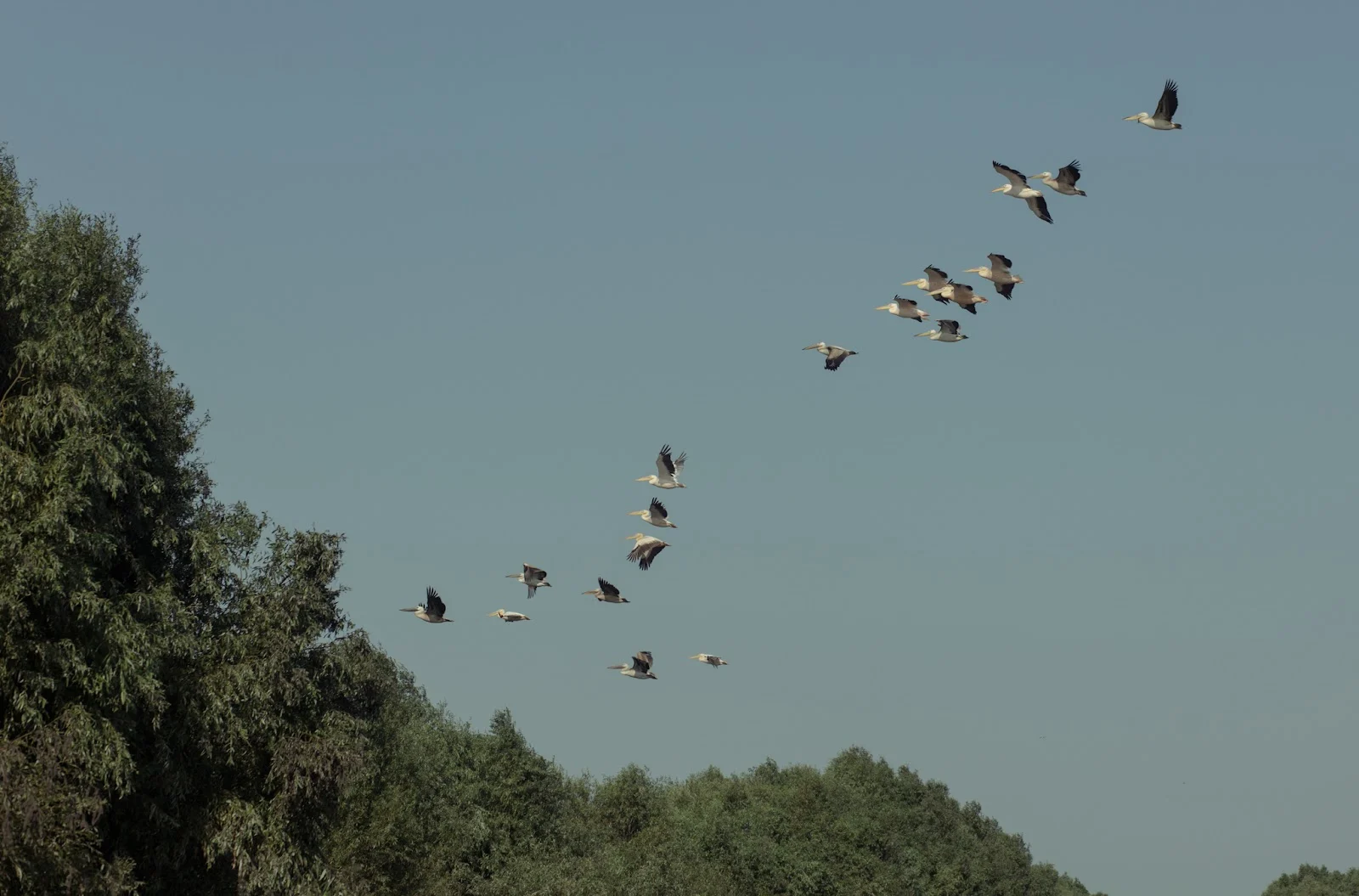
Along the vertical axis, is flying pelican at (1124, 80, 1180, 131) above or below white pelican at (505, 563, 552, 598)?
above

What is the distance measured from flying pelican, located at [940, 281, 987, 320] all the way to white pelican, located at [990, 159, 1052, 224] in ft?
8.63

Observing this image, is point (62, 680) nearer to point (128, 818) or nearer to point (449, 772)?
point (128, 818)

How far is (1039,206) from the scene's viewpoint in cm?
4162

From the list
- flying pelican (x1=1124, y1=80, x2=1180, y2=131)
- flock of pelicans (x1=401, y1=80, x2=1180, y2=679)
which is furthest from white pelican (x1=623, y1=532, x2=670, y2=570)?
flying pelican (x1=1124, y1=80, x2=1180, y2=131)

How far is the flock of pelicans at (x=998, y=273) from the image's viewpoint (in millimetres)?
41031

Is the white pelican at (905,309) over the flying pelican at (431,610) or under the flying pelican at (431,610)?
over

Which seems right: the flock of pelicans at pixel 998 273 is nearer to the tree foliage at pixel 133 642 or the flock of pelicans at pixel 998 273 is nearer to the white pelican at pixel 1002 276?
the white pelican at pixel 1002 276

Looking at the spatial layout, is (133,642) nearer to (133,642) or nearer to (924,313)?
(133,642)

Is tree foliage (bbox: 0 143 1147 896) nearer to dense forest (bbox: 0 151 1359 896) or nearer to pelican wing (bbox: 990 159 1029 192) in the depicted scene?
dense forest (bbox: 0 151 1359 896)

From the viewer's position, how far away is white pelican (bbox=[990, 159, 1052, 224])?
41438 millimetres

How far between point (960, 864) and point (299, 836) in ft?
370

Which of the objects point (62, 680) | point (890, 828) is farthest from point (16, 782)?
point (890, 828)

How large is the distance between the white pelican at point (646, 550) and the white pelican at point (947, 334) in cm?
905

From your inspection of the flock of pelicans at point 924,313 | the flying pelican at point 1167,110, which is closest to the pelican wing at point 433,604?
the flock of pelicans at point 924,313
